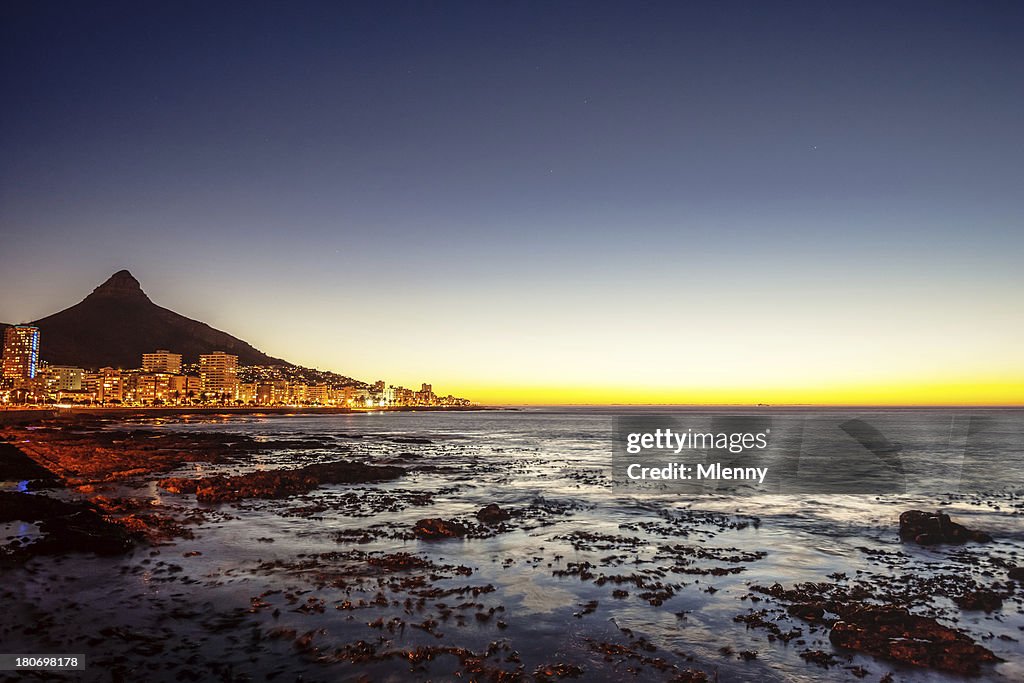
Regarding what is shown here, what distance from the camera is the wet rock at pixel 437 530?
24953 millimetres

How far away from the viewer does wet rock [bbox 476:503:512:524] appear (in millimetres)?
28406

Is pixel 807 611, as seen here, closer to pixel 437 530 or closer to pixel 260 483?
pixel 437 530

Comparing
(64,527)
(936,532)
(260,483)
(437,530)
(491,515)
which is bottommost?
(260,483)

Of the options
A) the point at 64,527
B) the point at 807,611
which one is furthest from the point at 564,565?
the point at 64,527

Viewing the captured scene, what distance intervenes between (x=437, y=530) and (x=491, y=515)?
Answer: 13.6 feet

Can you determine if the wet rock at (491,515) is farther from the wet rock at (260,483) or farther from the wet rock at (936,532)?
the wet rock at (936,532)

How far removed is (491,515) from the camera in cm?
2878

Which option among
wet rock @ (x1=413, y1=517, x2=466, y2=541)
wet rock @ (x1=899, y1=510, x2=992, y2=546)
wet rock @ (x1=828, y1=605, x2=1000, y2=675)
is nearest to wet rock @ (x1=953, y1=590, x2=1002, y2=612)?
wet rock @ (x1=828, y1=605, x2=1000, y2=675)

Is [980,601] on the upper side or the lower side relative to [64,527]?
lower

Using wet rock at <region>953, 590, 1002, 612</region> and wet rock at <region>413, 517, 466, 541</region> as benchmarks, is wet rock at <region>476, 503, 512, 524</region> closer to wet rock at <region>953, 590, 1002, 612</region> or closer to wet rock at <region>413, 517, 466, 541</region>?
wet rock at <region>413, 517, 466, 541</region>

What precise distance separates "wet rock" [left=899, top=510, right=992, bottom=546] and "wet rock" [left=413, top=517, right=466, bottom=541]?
799 inches

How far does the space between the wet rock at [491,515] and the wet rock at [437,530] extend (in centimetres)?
210

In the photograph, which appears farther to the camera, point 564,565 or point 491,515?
point 491,515

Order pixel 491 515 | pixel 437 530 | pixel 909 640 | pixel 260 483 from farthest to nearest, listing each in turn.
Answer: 1. pixel 260 483
2. pixel 491 515
3. pixel 437 530
4. pixel 909 640
